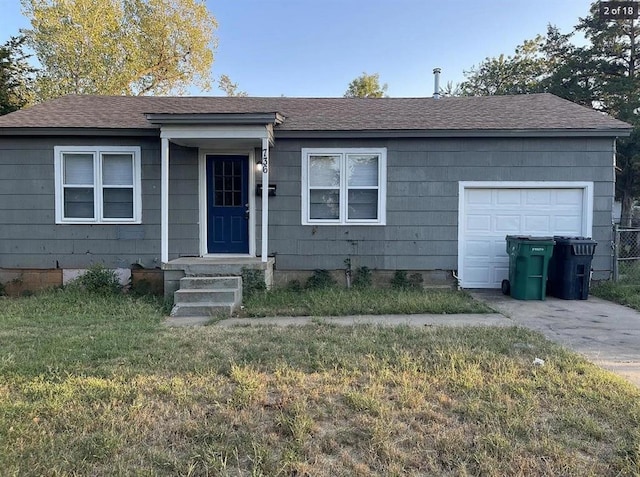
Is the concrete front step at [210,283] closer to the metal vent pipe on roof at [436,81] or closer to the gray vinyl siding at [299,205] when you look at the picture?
the gray vinyl siding at [299,205]

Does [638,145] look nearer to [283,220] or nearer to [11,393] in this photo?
[283,220]

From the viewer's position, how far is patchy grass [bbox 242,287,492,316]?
6047 mm

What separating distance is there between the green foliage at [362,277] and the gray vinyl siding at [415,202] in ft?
0.42

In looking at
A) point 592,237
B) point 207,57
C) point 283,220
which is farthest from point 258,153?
point 207,57

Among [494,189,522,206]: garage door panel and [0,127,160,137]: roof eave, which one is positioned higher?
[0,127,160,137]: roof eave

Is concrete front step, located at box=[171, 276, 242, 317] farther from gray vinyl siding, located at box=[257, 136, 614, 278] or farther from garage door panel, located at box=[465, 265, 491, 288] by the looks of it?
garage door panel, located at box=[465, 265, 491, 288]

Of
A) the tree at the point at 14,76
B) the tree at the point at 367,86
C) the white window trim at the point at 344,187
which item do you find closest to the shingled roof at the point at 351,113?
the white window trim at the point at 344,187

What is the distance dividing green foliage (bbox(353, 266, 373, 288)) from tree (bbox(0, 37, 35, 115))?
1350 centimetres

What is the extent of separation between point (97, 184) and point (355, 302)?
17.7ft

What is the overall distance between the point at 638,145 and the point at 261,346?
1546cm

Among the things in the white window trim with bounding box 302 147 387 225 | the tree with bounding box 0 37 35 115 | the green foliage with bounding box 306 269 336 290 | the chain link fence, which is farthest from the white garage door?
the tree with bounding box 0 37 35 115

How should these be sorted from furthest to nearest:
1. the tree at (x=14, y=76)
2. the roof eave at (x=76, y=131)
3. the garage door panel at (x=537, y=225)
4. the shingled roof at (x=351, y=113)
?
the tree at (x=14, y=76), the garage door panel at (x=537, y=225), the shingled roof at (x=351, y=113), the roof eave at (x=76, y=131)

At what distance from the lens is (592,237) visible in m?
7.70

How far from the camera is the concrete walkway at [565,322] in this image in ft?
13.9
